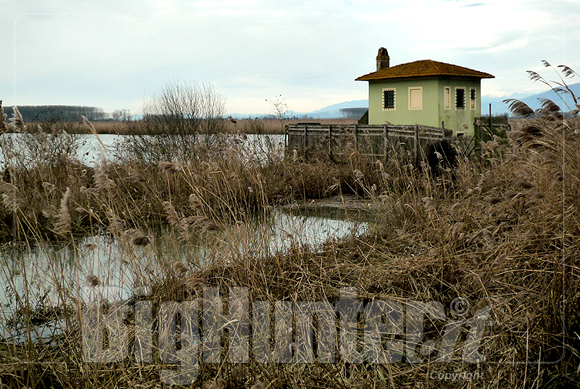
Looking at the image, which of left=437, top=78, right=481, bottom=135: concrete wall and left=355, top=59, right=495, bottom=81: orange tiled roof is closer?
left=355, top=59, right=495, bottom=81: orange tiled roof

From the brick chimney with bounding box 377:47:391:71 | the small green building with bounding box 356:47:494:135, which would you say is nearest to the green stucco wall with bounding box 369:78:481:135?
the small green building with bounding box 356:47:494:135

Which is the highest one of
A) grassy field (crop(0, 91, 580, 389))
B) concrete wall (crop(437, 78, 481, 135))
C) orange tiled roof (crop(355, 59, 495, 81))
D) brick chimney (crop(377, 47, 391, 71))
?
brick chimney (crop(377, 47, 391, 71))

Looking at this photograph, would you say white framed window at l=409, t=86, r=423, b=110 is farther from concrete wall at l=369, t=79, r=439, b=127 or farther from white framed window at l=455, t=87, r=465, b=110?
white framed window at l=455, t=87, r=465, b=110

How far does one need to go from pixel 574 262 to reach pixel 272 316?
1.82 meters

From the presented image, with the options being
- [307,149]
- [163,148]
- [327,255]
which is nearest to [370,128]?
[307,149]

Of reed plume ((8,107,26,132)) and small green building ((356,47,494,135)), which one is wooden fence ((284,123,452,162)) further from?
reed plume ((8,107,26,132))

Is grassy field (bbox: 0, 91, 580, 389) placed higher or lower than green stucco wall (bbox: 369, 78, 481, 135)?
lower

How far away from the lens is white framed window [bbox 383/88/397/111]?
21.2 m

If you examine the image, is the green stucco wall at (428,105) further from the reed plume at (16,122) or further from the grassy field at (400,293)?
the reed plume at (16,122)

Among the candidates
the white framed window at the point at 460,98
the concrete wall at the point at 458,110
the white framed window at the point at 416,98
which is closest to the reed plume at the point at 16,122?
the concrete wall at the point at 458,110

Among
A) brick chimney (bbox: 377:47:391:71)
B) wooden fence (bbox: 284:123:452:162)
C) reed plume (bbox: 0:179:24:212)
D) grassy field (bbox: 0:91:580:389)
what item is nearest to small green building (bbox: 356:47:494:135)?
brick chimney (bbox: 377:47:391:71)

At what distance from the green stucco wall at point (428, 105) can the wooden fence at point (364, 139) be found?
6.76 meters

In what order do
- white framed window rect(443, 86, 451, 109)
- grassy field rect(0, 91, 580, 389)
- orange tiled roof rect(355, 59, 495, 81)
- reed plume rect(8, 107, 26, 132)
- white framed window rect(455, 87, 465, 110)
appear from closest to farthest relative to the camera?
grassy field rect(0, 91, 580, 389) → reed plume rect(8, 107, 26, 132) → orange tiled roof rect(355, 59, 495, 81) → white framed window rect(443, 86, 451, 109) → white framed window rect(455, 87, 465, 110)

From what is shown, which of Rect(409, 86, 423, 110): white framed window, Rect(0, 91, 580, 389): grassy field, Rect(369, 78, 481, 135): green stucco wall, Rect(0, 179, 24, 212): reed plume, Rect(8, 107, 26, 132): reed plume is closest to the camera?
Rect(0, 91, 580, 389): grassy field
